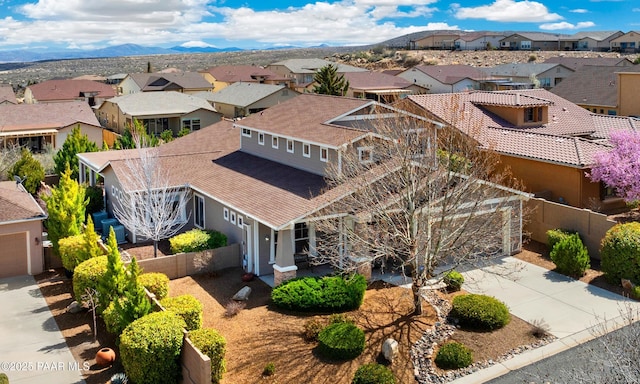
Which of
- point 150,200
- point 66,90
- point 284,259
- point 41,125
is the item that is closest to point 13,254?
point 150,200

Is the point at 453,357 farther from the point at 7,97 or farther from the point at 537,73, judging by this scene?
the point at 537,73

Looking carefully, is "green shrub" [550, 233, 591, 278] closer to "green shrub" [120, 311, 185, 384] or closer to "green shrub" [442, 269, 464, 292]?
"green shrub" [442, 269, 464, 292]

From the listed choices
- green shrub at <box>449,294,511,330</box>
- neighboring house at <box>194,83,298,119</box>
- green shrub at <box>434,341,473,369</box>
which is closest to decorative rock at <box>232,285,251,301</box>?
green shrub at <box>449,294,511,330</box>

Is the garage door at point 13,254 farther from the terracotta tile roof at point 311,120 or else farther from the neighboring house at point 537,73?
the neighboring house at point 537,73

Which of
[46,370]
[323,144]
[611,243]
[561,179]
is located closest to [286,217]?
[323,144]

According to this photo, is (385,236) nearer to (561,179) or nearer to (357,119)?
(357,119)
